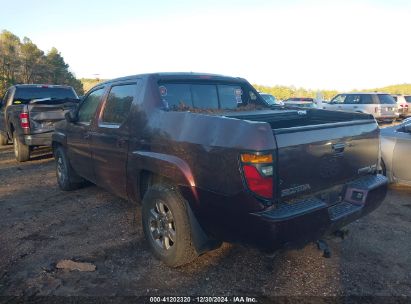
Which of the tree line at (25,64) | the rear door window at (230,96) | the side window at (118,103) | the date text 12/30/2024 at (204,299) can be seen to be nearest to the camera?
the date text 12/30/2024 at (204,299)

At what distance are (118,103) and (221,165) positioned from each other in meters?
2.06

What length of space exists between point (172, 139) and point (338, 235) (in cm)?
188

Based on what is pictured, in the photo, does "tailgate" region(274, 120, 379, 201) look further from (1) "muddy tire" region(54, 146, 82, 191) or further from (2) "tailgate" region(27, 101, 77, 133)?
(2) "tailgate" region(27, 101, 77, 133)

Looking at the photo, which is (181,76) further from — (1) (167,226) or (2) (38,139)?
(2) (38,139)

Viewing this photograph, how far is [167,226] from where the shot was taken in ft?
11.4

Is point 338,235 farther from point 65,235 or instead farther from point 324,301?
point 65,235

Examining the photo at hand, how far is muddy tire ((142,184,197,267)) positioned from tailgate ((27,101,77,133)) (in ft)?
18.1

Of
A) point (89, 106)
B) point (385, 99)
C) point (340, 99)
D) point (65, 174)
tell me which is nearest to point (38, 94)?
point (65, 174)

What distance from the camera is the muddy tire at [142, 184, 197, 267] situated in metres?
3.22

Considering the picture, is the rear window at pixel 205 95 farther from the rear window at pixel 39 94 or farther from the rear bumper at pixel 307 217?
the rear window at pixel 39 94

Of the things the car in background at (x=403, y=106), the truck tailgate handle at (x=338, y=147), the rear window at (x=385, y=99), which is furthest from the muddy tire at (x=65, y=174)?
the car in background at (x=403, y=106)

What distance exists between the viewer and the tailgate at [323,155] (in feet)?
8.87

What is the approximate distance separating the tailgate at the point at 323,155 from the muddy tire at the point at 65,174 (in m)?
4.26


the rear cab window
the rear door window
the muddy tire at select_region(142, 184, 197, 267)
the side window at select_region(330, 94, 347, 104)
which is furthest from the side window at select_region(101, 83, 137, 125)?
the side window at select_region(330, 94, 347, 104)
